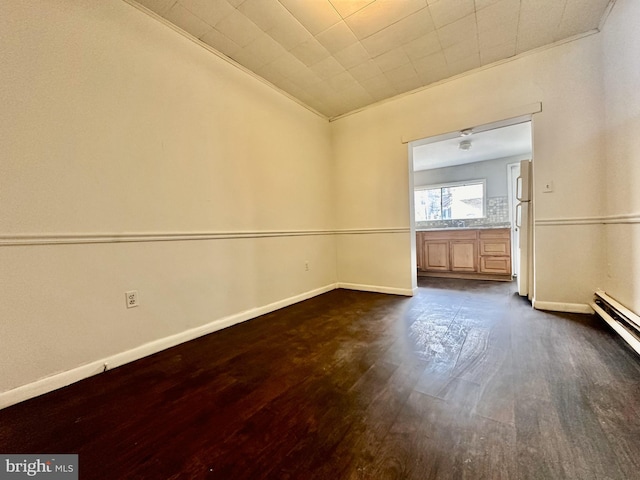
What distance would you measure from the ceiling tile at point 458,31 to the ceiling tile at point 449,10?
5cm

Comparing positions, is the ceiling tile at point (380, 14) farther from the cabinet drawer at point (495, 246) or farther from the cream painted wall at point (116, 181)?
the cabinet drawer at point (495, 246)

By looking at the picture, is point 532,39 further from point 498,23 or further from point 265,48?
point 265,48

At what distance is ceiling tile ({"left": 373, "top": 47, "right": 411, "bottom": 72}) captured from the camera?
2.35 meters

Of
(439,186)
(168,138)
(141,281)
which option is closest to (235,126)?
(168,138)

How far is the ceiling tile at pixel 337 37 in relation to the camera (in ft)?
6.72

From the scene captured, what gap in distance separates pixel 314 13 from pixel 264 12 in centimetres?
36

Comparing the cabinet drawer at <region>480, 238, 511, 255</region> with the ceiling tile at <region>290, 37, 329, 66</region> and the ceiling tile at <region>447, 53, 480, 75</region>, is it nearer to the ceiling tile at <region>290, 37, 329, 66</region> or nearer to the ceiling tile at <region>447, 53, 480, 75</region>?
the ceiling tile at <region>447, 53, 480, 75</region>

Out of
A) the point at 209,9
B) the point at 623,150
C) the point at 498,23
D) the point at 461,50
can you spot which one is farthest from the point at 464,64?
the point at 209,9

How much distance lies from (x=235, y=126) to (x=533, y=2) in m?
2.44

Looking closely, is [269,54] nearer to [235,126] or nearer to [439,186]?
[235,126]

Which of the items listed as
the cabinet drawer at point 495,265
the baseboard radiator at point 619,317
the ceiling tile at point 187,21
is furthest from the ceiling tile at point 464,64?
the cabinet drawer at point 495,265

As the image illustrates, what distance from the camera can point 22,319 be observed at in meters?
1.31

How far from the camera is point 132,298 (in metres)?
1.70

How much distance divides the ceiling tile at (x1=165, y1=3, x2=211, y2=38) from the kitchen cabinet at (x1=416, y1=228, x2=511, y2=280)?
4174 millimetres
